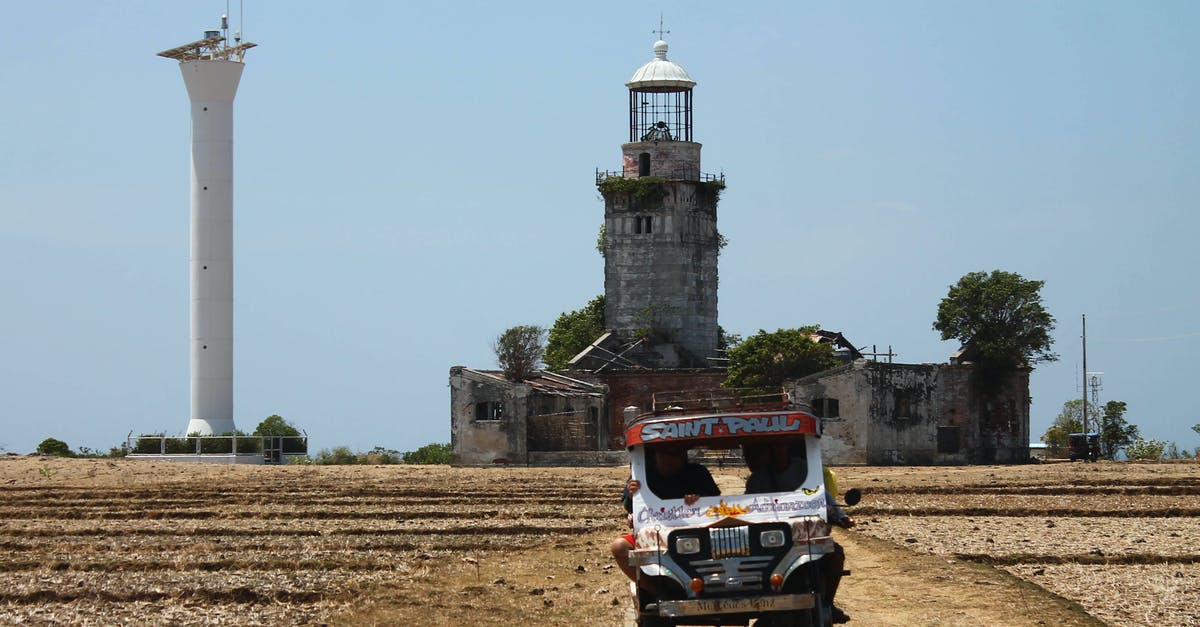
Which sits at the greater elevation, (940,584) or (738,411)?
(738,411)

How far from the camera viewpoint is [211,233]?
8844 centimetres

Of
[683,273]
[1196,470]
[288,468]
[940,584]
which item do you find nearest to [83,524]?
[940,584]

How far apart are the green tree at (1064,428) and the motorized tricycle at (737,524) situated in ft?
250

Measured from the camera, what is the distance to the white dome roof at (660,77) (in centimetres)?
A: 8894


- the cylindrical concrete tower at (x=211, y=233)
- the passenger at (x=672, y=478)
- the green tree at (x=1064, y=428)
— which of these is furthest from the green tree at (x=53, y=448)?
the passenger at (x=672, y=478)

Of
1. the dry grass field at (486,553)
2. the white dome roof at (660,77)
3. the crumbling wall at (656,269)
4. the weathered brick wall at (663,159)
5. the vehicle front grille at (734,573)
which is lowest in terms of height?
the dry grass field at (486,553)

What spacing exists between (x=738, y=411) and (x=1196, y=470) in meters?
45.6

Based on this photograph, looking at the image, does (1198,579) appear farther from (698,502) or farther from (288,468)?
(288,468)

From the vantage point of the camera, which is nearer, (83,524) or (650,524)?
(650,524)

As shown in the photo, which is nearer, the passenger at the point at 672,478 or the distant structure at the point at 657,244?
the passenger at the point at 672,478

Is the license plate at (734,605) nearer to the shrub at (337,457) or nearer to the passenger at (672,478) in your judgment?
the passenger at (672,478)

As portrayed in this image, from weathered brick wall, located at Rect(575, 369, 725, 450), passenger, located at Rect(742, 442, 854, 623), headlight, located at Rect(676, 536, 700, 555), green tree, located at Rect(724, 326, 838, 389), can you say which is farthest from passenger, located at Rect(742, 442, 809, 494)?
weathered brick wall, located at Rect(575, 369, 725, 450)

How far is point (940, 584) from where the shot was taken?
75.6ft

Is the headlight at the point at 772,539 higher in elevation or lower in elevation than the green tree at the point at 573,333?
lower
